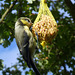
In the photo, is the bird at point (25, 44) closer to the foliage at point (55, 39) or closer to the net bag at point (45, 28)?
the net bag at point (45, 28)

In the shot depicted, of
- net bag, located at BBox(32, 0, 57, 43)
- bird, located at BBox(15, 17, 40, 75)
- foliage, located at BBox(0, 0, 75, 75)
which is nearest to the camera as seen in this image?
bird, located at BBox(15, 17, 40, 75)

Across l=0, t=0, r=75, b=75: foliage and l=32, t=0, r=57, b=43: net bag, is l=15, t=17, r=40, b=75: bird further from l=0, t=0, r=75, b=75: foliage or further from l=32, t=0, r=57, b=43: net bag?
l=0, t=0, r=75, b=75: foliage

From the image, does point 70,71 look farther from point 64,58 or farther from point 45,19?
point 45,19

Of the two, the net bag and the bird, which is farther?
the net bag

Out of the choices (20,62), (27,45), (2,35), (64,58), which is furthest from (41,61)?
(27,45)

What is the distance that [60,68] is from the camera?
3.79 meters

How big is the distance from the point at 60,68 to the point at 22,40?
8.44 feet

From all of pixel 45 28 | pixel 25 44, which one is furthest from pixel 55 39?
pixel 25 44

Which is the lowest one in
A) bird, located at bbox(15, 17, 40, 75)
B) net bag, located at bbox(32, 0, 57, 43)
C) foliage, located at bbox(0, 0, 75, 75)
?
bird, located at bbox(15, 17, 40, 75)

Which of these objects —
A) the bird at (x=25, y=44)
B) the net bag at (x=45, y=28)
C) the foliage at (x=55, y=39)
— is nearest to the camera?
the bird at (x=25, y=44)

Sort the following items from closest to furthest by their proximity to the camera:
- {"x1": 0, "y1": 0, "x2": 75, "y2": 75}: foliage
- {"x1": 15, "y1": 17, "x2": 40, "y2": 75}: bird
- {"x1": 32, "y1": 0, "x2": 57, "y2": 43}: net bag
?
{"x1": 15, "y1": 17, "x2": 40, "y2": 75}: bird < {"x1": 32, "y1": 0, "x2": 57, "y2": 43}: net bag < {"x1": 0, "y1": 0, "x2": 75, "y2": 75}: foliage

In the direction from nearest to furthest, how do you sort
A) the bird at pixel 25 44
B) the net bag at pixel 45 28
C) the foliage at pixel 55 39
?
the bird at pixel 25 44, the net bag at pixel 45 28, the foliage at pixel 55 39

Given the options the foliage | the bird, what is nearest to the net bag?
the bird

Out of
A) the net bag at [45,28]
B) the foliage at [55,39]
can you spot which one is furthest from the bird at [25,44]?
the foliage at [55,39]
